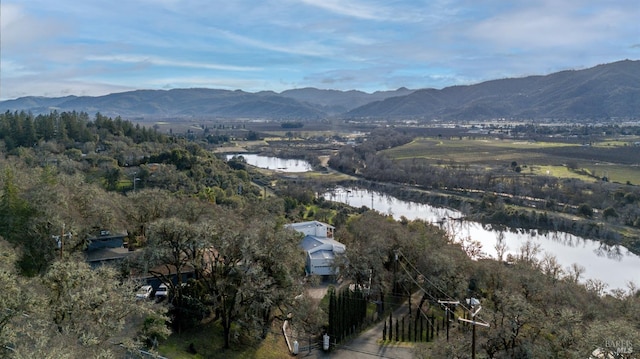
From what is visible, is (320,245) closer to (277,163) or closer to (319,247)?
(319,247)

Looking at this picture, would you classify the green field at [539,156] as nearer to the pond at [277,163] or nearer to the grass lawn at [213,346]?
the pond at [277,163]

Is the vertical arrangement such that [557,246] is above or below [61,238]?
below

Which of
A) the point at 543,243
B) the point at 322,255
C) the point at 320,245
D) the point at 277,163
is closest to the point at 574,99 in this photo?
the point at 277,163

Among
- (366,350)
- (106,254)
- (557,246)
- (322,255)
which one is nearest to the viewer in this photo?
(366,350)

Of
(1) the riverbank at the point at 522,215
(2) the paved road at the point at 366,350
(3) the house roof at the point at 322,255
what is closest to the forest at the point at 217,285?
(2) the paved road at the point at 366,350

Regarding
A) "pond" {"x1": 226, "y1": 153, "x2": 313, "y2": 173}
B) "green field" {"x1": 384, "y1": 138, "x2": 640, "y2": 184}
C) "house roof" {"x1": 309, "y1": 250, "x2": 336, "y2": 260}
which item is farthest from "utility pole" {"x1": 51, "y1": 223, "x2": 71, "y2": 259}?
"green field" {"x1": 384, "y1": 138, "x2": 640, "y2": 184}

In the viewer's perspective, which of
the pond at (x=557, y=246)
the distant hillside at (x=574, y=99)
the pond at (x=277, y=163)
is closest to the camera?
the pond at (x=557, y=246)

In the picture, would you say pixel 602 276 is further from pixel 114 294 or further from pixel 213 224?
pixel 114 294
